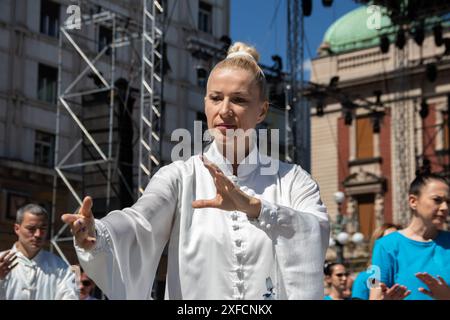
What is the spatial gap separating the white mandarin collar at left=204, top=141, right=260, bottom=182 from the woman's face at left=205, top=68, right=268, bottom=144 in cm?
10

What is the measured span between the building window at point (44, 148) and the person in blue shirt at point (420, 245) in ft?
65.0

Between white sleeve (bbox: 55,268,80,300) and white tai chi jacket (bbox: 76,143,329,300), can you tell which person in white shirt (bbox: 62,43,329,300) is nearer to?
white tai chi jacket (bbox: 76,143,329,300)

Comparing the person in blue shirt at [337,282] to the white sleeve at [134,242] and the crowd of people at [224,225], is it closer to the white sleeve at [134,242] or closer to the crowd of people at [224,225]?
the crowd of people at [224,225]

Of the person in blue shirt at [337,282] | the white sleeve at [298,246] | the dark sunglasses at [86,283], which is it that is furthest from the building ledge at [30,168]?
the white sleeve at [298,246]

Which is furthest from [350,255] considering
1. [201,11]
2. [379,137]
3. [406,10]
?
[201,11]

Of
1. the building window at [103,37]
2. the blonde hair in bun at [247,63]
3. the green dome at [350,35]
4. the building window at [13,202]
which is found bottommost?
the blonde hair in bun at [247,63]

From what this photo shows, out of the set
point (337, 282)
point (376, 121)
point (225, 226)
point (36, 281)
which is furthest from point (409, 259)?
point (376, 121)

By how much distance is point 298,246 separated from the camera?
3195 millimetres

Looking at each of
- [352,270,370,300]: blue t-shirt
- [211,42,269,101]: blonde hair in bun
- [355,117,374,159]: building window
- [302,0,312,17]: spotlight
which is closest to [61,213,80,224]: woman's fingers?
[211,42,269,101]: blonde hair in bun

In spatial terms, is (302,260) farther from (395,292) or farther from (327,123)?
(327,123)

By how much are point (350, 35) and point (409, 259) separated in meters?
30.6

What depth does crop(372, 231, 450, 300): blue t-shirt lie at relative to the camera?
547 cm

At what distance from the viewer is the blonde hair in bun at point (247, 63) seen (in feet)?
11.1
